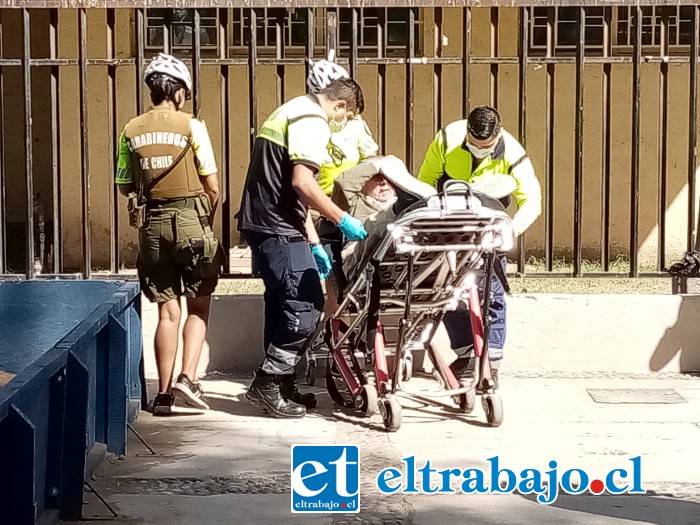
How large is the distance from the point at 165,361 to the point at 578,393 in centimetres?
252

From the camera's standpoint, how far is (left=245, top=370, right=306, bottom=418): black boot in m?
6.92

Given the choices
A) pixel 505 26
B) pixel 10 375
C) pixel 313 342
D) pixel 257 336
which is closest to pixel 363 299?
pixel 313 342

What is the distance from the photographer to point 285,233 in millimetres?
6875

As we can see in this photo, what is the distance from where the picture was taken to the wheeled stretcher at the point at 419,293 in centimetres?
611

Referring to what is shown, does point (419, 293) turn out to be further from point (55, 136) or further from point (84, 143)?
point (55, 136)

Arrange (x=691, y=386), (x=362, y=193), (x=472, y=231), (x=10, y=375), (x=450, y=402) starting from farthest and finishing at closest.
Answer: (x=691, y=386)
(x=450, y=402)
(x=362, y=193)
(x=472, y=231)
(x=10, y=375)

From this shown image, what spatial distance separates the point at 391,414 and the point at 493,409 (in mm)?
560

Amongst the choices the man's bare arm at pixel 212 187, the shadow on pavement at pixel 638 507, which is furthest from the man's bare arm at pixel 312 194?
the shadow on pavement at pixel 638 507

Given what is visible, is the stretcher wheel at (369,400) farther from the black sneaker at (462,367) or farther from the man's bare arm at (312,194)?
the black sneaker at (462,367)

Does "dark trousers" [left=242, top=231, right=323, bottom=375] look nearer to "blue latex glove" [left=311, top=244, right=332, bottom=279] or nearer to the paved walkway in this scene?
"blue latex glove" [left=311, top=244, right=332, bottom=279]

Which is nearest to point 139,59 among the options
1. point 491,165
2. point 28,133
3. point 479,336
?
point 28,133

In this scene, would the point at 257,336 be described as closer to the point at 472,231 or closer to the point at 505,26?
the point at 472,231

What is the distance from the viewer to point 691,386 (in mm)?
7828

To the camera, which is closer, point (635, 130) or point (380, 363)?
point (380, 363)
